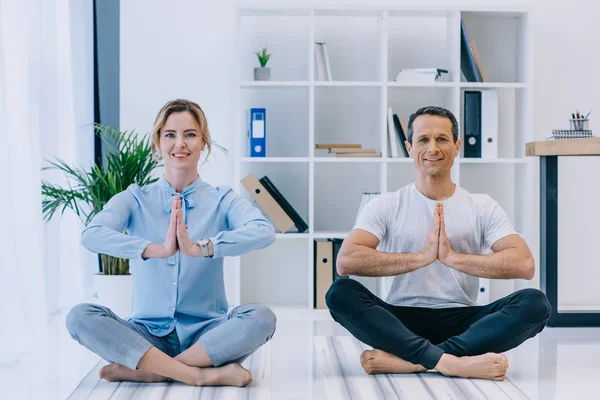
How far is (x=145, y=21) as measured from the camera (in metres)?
4.41

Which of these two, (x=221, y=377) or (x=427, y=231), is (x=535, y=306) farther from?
(x=221, y=377)

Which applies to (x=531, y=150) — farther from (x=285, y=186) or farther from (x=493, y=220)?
(x=285, y=186)

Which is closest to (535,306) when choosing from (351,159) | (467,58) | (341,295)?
(341,295)

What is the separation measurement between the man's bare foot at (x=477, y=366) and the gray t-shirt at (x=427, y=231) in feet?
0.85

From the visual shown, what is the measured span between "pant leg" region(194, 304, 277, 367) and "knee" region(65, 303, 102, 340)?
1.16 feet

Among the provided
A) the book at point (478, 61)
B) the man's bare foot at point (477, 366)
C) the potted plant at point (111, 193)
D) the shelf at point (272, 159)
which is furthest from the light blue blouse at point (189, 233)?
the book at point (478, 61)

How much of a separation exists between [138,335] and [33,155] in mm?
1142

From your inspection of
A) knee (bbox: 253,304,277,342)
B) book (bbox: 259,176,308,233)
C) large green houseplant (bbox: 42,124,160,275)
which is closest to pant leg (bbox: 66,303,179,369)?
knee (bbox: 253,304,277,342)

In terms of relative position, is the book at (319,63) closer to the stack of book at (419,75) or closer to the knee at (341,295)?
the stack of book at (419,75)

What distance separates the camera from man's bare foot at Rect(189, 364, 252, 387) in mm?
2459

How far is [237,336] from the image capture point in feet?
8.08

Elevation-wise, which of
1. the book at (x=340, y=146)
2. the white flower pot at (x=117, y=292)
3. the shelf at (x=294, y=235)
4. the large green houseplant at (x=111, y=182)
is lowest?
the white flower pot at (x=117, y=292)

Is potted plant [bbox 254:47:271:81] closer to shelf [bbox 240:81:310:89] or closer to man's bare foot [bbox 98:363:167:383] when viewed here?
shelf [bbox 240:81:310:89]

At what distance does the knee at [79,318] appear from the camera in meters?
2.45
